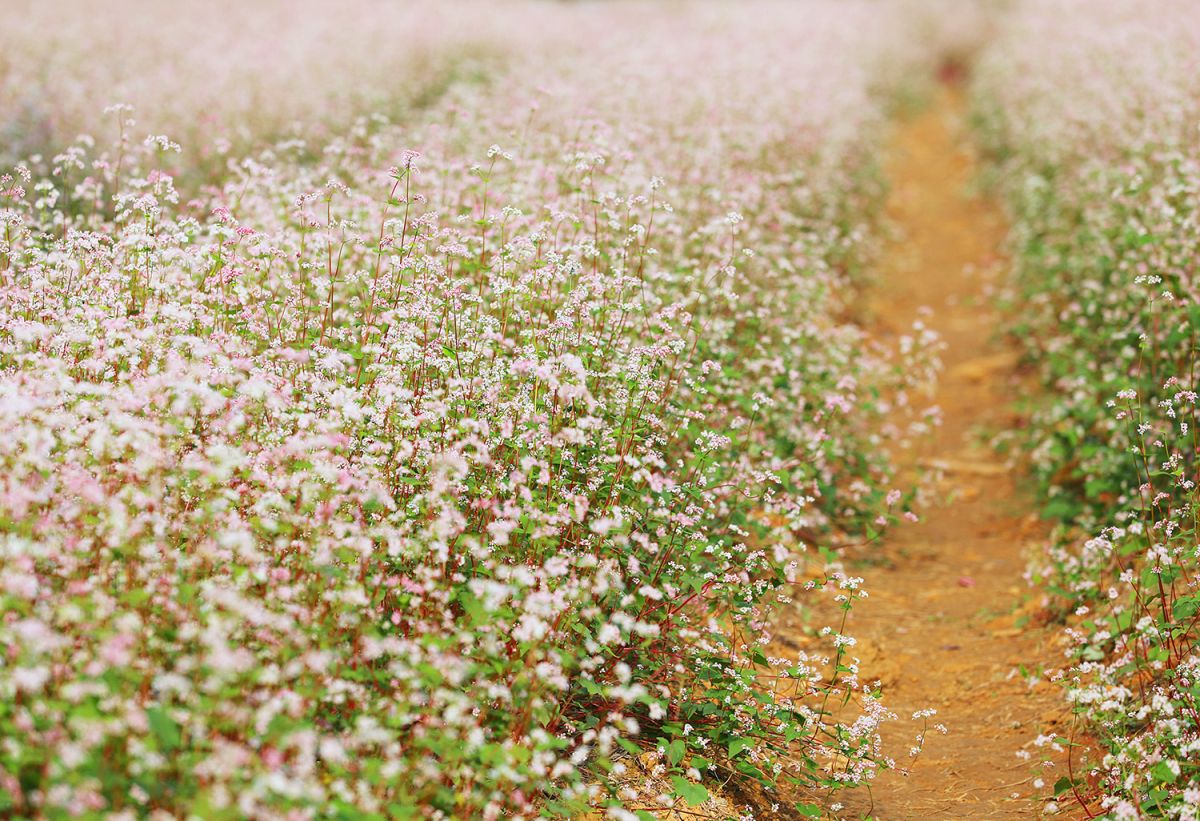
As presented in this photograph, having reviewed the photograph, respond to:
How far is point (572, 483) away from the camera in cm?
472

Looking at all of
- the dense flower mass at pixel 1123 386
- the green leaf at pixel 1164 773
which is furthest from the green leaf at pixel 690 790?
the green leaf at pixel 1164 773

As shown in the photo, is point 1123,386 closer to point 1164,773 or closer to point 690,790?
point 1164,773

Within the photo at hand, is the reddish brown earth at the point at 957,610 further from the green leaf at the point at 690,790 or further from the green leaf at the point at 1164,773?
the green leaf at the point at 1164,773

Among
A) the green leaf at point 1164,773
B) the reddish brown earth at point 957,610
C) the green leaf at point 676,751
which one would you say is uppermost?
the reddish brown earth at point 957,610

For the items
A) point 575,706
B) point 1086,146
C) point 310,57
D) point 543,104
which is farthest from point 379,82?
point 575,706

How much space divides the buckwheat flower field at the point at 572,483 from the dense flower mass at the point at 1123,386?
0.05m

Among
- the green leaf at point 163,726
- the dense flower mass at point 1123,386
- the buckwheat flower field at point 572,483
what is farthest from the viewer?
the dense flower mass at point 1123,386

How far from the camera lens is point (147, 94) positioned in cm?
1109

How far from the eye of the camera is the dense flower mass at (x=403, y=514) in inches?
119

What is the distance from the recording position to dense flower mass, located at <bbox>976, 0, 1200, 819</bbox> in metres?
4.50

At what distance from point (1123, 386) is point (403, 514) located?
542 cm

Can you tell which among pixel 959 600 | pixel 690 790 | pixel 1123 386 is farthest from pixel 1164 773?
pixel 1123 386

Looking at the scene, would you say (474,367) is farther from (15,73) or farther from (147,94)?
(15,73)

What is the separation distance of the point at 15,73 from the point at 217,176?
4.83 meters
